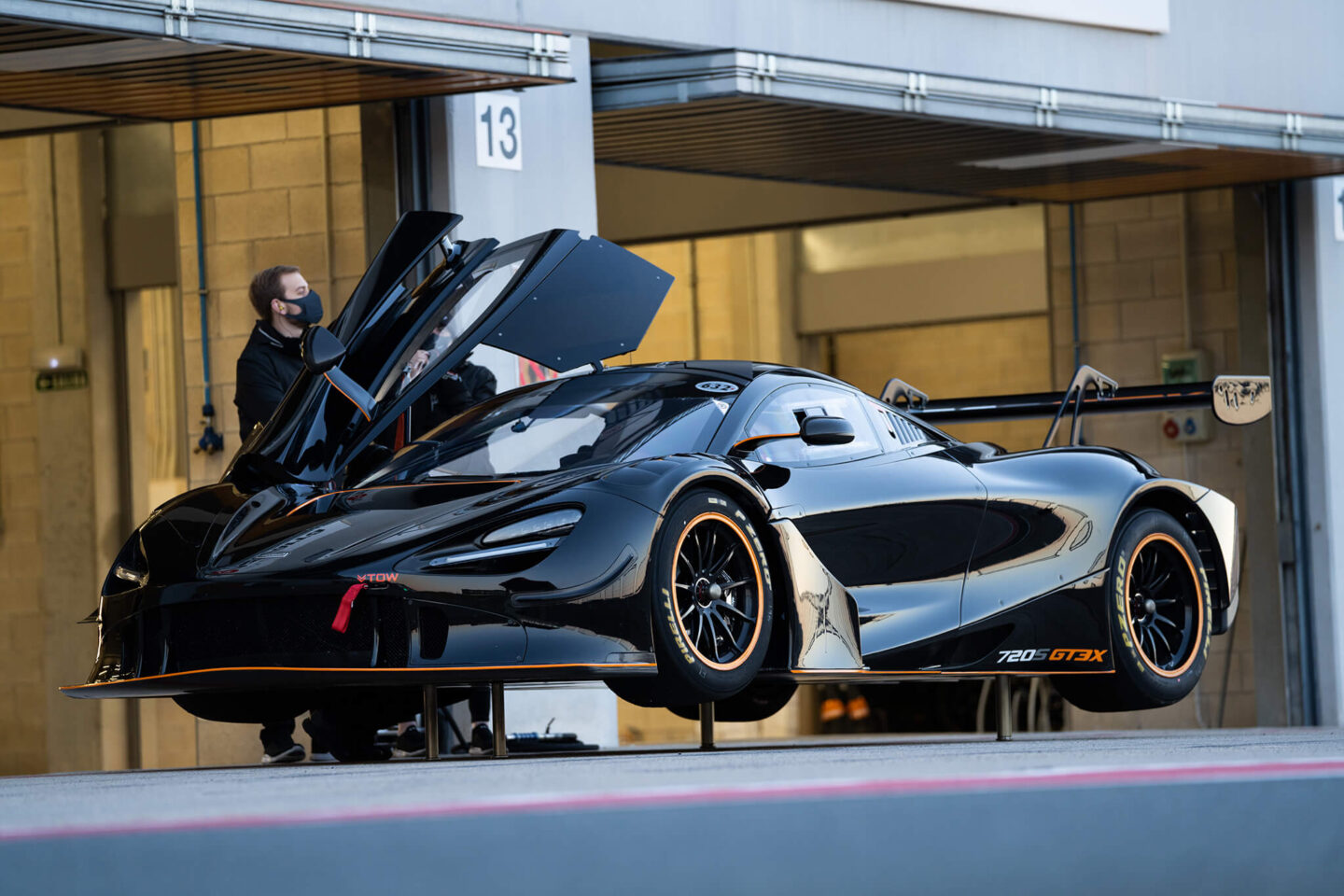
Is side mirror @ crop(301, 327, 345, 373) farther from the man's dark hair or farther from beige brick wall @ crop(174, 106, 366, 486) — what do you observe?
beige brick wall @ crop(174, 106, 366, 486)

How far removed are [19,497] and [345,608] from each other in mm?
11428

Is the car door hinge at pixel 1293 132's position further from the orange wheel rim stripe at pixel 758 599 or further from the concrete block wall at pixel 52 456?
the concrete block wall at pixel 52 456

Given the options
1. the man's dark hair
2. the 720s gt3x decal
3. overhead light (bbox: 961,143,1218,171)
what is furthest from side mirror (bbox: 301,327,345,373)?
overhead light (bbox: 961,143,1218,171)

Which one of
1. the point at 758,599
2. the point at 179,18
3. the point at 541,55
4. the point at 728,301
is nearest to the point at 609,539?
the point at 758,599

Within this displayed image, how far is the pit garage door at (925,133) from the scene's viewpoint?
396 inches

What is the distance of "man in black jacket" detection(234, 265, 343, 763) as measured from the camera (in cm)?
819

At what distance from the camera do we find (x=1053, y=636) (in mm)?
7559

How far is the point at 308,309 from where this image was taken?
26.9 ft

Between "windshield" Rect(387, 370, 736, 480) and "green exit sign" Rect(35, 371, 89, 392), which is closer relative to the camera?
"windshield" Rect(387, 370, 736, 480)

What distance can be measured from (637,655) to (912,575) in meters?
1.43

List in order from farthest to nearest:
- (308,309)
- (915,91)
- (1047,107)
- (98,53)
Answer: (1047,107) → (915,91) → (98,53) → (308,309)

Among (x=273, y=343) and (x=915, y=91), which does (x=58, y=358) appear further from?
(x=273, y=343)

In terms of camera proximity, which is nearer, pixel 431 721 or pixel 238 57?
pixel 431 721

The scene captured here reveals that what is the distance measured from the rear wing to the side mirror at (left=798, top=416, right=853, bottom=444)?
1.79 m
